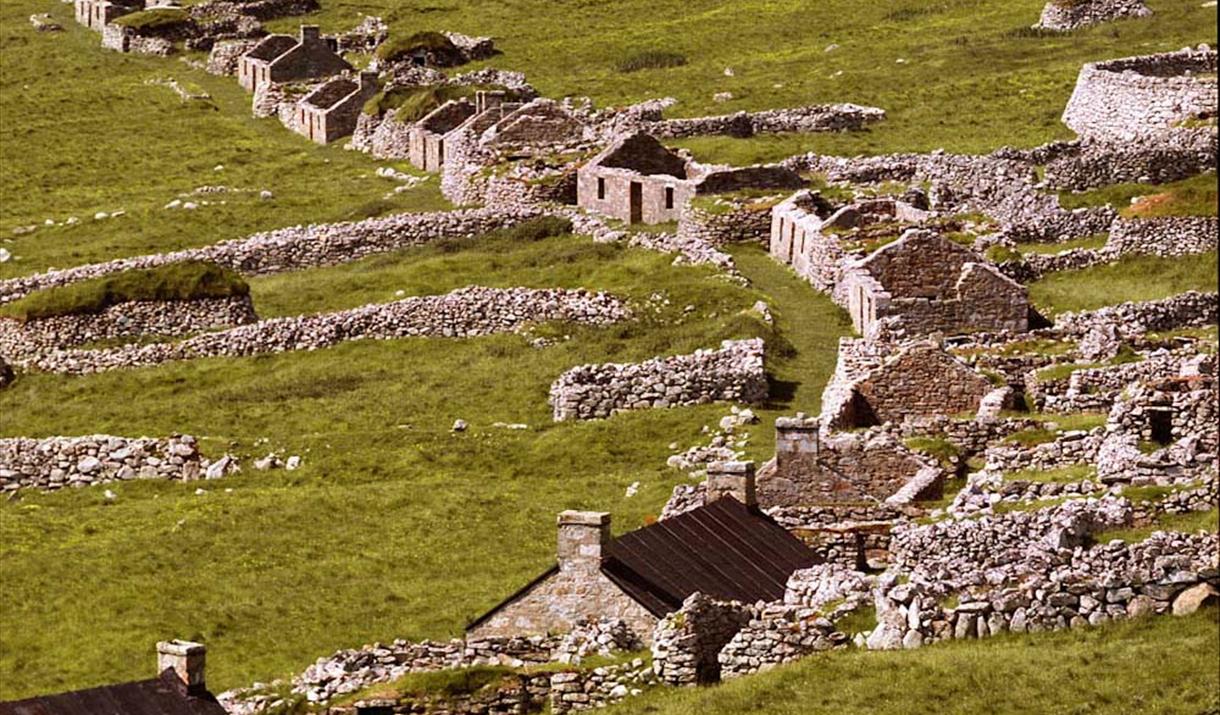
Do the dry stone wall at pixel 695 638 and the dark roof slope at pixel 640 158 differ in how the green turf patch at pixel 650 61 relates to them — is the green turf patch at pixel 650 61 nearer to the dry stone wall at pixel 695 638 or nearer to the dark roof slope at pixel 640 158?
the dark roof slope at pixel 640 158

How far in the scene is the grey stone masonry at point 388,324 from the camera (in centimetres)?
8500

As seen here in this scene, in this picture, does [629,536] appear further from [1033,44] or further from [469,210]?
[1033,44]

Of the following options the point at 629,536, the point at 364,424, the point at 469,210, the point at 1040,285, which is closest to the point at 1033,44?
the point at 469,210

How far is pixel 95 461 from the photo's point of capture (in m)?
76.9

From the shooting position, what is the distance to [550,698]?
47250mm

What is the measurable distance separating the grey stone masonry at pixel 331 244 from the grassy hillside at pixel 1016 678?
186 feet

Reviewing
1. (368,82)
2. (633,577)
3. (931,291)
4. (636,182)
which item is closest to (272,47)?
(368,82)

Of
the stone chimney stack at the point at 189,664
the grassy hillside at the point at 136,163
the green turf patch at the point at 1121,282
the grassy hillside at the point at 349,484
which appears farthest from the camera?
the grassy hillside at the point at 136,163

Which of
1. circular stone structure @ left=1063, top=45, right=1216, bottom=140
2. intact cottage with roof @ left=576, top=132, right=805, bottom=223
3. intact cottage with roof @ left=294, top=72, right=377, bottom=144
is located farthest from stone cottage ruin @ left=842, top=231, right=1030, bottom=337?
intact cottage with roof @ left=294, top=72, right=377, bottom=144

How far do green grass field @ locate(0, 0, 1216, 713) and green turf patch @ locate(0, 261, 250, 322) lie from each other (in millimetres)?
1677

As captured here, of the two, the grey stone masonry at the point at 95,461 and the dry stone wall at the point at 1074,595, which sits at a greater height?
the dry stone wall at the point at 1074,595

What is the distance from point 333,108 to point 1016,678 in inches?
3418

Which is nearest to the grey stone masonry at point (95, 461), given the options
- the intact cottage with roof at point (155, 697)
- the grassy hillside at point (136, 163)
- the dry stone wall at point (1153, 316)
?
the dry stone wall at point (1153, 316)

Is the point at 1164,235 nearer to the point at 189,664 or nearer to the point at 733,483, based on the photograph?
the point at 733,483
